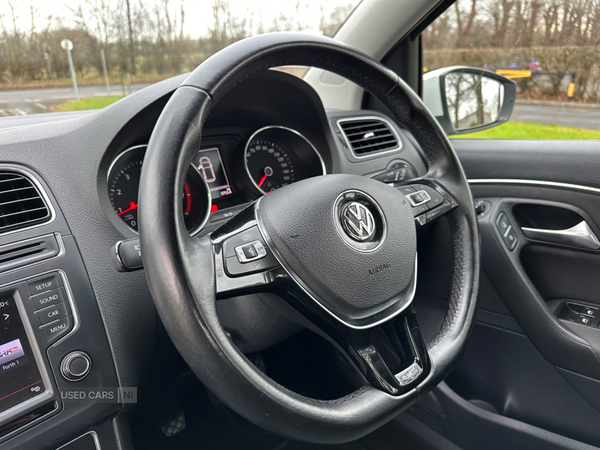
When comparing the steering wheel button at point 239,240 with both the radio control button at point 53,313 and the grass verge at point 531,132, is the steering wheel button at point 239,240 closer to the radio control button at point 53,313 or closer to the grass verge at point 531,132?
the radio control button at point 53,313

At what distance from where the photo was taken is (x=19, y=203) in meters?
1.04

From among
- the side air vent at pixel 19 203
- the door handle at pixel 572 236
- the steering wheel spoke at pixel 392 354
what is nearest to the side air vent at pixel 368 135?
the door handle at pixel 572 236

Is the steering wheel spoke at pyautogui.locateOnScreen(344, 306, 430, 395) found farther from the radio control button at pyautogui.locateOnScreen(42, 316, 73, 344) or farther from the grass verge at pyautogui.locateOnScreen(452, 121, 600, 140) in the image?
the grass verge at pyautogui.locateOnScreen(452, 121, 600, 140)

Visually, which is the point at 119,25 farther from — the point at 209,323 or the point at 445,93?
the point at 445,93

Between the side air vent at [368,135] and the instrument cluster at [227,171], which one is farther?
→ the side air vent at [368,135]

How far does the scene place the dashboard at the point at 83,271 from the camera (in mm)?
959

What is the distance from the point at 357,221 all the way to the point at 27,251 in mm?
676

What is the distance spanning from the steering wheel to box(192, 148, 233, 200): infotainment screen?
0.53m

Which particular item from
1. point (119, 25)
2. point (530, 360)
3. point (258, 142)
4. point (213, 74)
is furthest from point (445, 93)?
point (213, 74)

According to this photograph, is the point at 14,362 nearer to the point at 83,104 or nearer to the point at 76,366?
the point at 76,366

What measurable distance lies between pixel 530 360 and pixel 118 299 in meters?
1.28

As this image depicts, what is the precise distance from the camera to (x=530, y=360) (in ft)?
5.14

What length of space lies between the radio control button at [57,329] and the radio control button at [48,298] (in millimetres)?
40

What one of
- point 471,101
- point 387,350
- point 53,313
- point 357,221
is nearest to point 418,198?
point 357,221
